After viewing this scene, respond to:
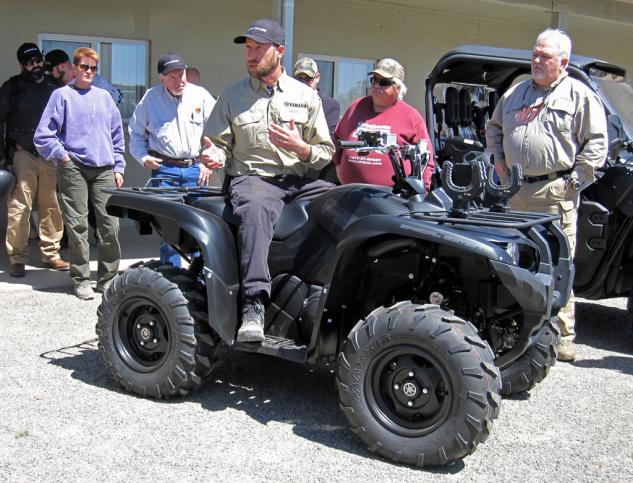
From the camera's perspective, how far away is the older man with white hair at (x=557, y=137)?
5414mm

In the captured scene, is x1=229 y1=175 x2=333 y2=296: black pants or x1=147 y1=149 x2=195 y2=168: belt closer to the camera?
x1=229 y1=175 x2=333 y2=296: black pants

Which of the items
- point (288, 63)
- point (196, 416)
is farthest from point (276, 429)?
point (288, 63)

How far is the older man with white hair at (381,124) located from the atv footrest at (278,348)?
4.93 ft

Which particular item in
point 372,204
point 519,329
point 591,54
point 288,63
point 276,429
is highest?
point 591,54

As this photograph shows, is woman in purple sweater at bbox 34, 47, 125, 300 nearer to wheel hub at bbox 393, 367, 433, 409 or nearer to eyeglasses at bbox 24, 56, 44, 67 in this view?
eyeglasses at bbox 24, 56, 44, 67

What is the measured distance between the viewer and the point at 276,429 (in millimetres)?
4152

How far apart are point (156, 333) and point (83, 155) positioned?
280cm

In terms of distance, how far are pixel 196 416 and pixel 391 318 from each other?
125cm

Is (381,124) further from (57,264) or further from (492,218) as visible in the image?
(57,264)

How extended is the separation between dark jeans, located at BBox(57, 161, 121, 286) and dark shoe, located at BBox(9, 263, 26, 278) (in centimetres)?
81

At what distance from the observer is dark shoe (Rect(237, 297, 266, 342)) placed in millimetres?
4168

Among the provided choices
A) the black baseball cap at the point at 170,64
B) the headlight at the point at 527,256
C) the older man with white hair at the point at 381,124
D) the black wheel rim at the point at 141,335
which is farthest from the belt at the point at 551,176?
the black baseball cap at the point at 170,64

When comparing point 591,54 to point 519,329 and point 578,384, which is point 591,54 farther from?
point 519,329

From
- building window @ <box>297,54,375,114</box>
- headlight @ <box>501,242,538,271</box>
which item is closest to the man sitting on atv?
headlight @ <box>501,242,538,271</box>
